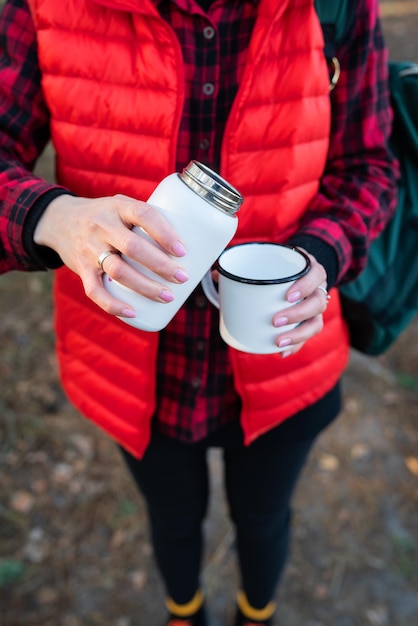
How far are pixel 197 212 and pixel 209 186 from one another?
0.14ft

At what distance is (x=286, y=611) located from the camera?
200cm

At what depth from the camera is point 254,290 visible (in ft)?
2.94

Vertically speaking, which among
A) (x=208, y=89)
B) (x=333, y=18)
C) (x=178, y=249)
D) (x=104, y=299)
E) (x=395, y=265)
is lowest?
(x=395, y=265)

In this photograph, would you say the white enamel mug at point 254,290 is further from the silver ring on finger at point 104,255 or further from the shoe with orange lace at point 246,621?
the shoe with orange lace at point 246,621

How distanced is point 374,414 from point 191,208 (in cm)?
219

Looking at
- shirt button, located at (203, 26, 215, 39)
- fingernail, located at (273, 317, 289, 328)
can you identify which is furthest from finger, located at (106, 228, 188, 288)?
shirt button, located at (203, 26, 215, 39)

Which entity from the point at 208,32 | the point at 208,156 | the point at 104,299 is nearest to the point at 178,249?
the point at 104,299

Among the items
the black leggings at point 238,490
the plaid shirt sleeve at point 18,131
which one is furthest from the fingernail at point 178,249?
the black leggings at point 238,490

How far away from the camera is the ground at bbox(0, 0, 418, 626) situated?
2008 mm

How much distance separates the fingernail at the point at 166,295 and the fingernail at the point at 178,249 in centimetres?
6

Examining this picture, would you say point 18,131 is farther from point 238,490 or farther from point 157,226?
point 238,490

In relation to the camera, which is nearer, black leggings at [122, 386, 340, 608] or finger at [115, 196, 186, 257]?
finger at [115, 196, 186, 257]

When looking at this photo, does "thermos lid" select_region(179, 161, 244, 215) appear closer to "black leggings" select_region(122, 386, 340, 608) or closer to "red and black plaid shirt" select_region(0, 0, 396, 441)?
"red and black plaid shirt" select_region(0, 0, 396, 441)

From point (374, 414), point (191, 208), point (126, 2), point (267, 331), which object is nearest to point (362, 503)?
point (374, 414)
